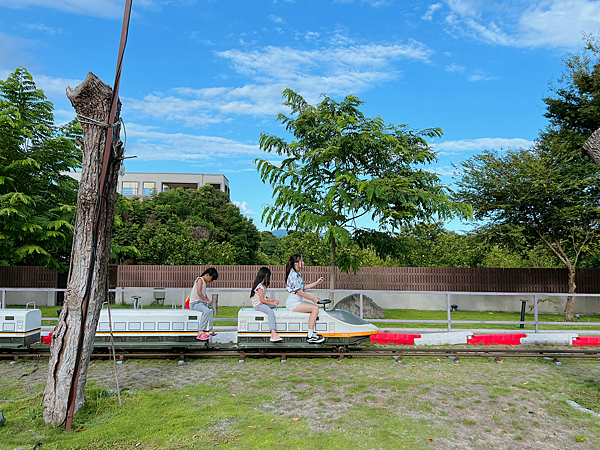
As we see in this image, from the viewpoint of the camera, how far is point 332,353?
359 inches

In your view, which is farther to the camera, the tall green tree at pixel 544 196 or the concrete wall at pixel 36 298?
the concrete wall at pixel 36 298

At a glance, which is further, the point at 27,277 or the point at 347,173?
the point at 27,277

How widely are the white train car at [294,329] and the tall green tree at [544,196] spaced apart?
36.4 ft

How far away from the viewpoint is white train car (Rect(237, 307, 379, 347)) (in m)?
8.73

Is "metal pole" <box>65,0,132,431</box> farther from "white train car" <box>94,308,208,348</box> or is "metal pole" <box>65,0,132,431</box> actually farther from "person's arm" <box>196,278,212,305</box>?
"person's arm" <box>196,278,212,305</box>

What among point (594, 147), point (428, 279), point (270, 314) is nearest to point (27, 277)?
point (270, 314)

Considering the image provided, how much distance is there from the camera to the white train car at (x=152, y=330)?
342 inches

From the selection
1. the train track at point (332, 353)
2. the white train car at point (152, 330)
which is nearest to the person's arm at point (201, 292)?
the white train car at point (152, 330)

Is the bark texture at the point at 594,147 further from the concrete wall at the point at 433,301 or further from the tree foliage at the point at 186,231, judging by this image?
the tree foliage at the point at 186,231

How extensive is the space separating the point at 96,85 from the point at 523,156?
18949 mm

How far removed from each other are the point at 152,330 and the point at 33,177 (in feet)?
50.3

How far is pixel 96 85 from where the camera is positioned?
561cm

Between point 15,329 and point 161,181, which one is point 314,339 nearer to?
point 15,329

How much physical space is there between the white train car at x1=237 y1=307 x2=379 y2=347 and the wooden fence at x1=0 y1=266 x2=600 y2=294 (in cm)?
1151
